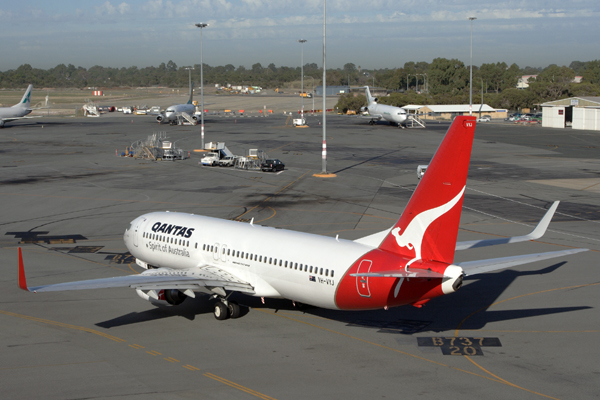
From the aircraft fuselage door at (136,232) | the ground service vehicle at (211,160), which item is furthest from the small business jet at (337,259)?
the ground service vehicle at (211,160)

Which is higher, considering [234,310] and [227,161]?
[227,161]

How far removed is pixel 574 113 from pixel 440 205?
14966 centimetres

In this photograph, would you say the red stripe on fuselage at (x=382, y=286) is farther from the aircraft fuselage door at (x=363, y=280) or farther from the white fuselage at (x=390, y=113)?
the white fuselage at (x=390, y=113)

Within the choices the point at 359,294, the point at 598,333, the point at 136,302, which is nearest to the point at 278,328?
the point at 359,294

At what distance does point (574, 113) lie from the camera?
15638 centimetres

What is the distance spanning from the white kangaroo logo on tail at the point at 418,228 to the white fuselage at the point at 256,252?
7.16ft

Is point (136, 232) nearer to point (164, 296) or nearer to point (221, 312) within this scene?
point (164, 296)

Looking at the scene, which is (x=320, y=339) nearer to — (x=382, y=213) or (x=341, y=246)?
(x=341, y=246)

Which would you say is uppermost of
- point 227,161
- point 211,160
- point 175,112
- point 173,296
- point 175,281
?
point 175,112

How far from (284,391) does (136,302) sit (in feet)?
47.2

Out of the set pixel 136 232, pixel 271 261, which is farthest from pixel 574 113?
pixel 271 261

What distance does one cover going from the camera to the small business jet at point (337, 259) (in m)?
24.1

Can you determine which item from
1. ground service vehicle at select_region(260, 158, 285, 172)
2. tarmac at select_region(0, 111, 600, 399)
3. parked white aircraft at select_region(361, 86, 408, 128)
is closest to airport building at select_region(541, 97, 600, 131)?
parked white aircraft at select_region(361, 86, 408, 128)

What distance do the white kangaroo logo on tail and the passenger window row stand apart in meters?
3.62
